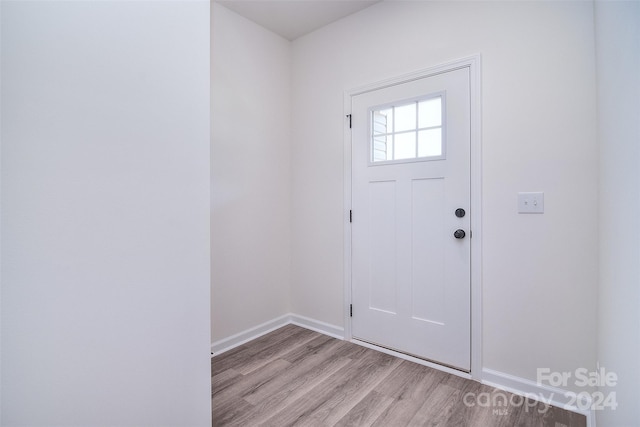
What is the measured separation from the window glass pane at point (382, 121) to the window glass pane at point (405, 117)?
6cm

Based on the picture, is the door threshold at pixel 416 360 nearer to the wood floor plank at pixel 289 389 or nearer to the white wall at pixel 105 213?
the wood floor plank at pixel 289 389

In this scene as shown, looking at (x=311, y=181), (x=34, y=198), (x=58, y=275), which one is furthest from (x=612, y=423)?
(x=311, y=181)

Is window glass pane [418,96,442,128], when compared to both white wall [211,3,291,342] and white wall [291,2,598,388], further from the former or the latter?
white wall [211,3,291,342]

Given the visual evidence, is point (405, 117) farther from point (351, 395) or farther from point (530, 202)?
point (351, 395)

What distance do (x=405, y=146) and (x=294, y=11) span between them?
147 centimetres

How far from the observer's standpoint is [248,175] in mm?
2676

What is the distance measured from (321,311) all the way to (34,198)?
2286 millimetres

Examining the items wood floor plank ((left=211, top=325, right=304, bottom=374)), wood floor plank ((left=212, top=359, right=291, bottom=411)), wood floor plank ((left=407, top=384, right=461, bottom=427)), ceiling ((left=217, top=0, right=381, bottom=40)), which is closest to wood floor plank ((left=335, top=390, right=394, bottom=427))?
wood floor plank ((left=407, top=384, right=461, bottom=427))

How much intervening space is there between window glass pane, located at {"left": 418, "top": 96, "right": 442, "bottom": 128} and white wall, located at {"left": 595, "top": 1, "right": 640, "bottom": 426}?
1.01 metres

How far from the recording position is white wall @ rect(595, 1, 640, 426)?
0.70 meters

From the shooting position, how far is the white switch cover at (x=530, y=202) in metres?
1.79

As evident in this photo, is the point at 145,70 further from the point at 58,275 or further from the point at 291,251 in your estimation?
the point at 291,251

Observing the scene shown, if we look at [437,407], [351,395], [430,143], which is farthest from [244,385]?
[430,143]

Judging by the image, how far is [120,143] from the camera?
43.2 inches
